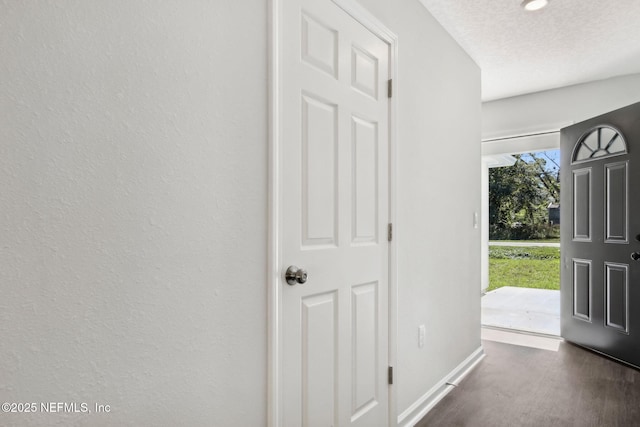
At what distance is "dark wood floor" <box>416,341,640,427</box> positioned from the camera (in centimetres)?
224

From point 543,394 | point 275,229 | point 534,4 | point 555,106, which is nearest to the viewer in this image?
point 275,229

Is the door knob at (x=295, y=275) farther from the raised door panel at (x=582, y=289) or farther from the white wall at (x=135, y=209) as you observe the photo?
the raised door panel at (x=582, y=289)

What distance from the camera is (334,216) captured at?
1.66m

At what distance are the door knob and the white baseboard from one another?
1201mm

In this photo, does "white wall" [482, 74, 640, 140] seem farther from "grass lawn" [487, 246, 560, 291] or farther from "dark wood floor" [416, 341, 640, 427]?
"grass lawn" [487, 246, 560, 291]

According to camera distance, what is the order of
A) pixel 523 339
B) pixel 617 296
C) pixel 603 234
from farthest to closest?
pixel 523 339 < pixel 603 234 < pixel 617 296

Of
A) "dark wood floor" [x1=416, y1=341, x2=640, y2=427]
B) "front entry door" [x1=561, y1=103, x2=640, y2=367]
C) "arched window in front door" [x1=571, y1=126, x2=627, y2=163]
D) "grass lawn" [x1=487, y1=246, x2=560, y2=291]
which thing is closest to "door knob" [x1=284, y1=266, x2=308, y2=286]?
"dark wood floor" [x1=416, y1=341, x2=640, y2=427]

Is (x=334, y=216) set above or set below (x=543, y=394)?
above

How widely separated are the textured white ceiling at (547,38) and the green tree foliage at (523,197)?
2.84 m

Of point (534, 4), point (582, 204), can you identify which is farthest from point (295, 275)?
point (582, 204)

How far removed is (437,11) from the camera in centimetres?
251

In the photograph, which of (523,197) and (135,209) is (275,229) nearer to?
(135,209)

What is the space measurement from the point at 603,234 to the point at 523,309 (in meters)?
2.04

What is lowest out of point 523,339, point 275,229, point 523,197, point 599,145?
point 523,339
